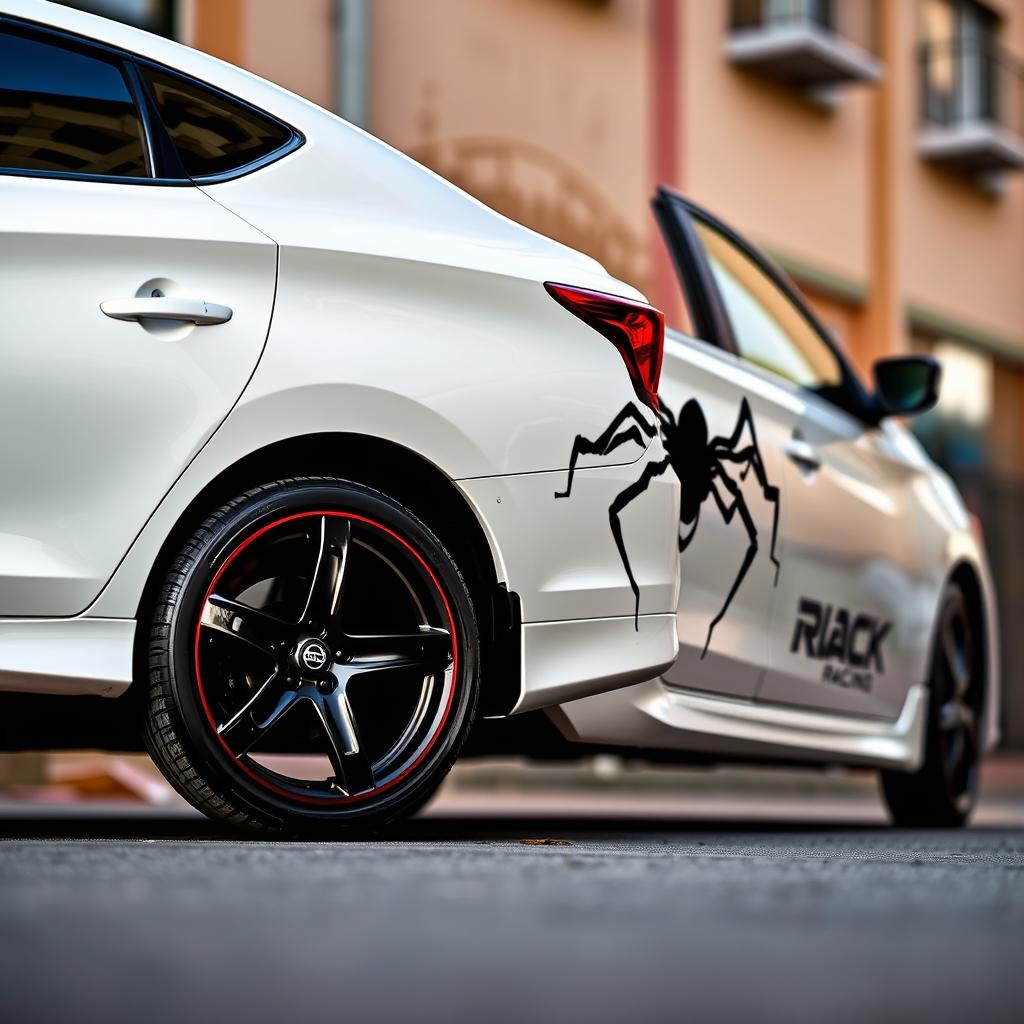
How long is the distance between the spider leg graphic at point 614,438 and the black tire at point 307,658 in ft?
1.08

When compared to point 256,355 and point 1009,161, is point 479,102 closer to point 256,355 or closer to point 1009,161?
point 1009,161

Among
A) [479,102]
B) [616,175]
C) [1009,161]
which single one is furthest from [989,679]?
[1009,161]

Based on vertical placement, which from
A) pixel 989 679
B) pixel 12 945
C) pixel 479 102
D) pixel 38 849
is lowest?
pixel 989 679

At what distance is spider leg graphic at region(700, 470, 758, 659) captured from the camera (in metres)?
4.70

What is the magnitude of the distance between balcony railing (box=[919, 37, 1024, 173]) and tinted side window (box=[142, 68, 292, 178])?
47.9ft

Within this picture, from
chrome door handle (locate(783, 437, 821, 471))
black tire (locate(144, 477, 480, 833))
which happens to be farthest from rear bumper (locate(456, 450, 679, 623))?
chrome door handle (locate(783, 437, 821, 471))

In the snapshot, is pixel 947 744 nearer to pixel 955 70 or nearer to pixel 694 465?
pixel 694 465

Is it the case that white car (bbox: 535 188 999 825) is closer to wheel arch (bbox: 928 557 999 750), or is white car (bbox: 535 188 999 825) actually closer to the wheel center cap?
wheel arch (bbox: 928 557 999 750)

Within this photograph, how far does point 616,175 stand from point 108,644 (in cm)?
1047

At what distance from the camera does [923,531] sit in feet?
19.6

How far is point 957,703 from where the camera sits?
20.4ft

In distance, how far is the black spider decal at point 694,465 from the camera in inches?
159

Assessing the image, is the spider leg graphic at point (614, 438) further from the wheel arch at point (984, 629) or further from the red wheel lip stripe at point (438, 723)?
the wheel arch at point (984, 629)

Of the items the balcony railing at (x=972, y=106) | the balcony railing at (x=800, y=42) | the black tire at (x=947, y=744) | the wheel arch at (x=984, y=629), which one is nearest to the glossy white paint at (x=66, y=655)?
the black tire at (x=947, y=744)
